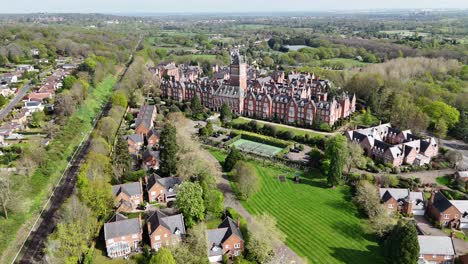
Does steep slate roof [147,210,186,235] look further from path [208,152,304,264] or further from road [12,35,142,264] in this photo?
road [12,35,142,264]

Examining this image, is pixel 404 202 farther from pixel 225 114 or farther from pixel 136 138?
pixel 136 138

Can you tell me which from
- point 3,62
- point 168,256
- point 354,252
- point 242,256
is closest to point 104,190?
point 168,256

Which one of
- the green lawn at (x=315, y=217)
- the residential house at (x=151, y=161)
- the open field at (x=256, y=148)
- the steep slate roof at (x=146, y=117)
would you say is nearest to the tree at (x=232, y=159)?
the green lawn at (x=315, y=217)

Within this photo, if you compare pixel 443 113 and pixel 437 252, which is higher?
pixel 443 113

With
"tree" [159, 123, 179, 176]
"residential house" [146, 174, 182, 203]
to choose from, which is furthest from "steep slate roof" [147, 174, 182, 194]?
"tree" [159, 123, 179, 176]

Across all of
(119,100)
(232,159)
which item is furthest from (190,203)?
(119,100)

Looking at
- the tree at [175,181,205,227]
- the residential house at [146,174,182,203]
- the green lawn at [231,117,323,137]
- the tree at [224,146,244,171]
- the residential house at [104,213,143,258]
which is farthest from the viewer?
the green lawn at [231,117,323,137]

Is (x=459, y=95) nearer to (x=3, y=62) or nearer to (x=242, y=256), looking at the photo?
(x=242, y=256)
